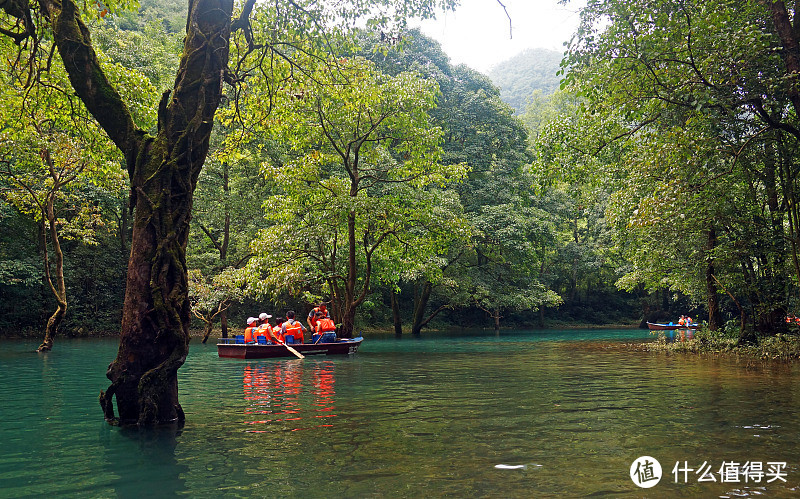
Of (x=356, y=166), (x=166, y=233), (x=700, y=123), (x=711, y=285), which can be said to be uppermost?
Result: (x=356, y=166)

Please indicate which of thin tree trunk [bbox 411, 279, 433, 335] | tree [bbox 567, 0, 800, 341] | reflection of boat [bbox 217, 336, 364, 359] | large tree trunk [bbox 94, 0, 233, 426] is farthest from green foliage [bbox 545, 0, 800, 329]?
thin tree trunk [bbox 411, 279, 433, 335]

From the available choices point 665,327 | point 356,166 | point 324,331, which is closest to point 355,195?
point 356,166

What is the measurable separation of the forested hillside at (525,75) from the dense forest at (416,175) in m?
45.0

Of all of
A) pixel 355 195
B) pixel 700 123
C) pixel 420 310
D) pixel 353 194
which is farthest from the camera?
pixel 420 310

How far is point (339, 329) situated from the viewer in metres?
22.3

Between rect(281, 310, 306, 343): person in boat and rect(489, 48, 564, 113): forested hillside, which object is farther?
rect(489, 48, 564, 113): forested hillside

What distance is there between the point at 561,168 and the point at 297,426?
1120 centimetres

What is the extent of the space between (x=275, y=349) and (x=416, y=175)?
7.99 metres

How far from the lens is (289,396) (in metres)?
9.86

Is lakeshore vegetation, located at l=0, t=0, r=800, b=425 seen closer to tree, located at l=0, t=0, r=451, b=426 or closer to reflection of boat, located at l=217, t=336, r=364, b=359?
tree, located at l=0, t=0, r=451, b=426

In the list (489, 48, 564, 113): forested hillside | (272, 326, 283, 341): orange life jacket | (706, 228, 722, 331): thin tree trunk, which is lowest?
(272, 326, 283, 341): orange life jacket

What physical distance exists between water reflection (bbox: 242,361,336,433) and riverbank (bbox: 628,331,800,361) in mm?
11418

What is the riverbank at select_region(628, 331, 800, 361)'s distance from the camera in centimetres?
1494

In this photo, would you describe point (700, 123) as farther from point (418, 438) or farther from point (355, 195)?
point (355, 195)
